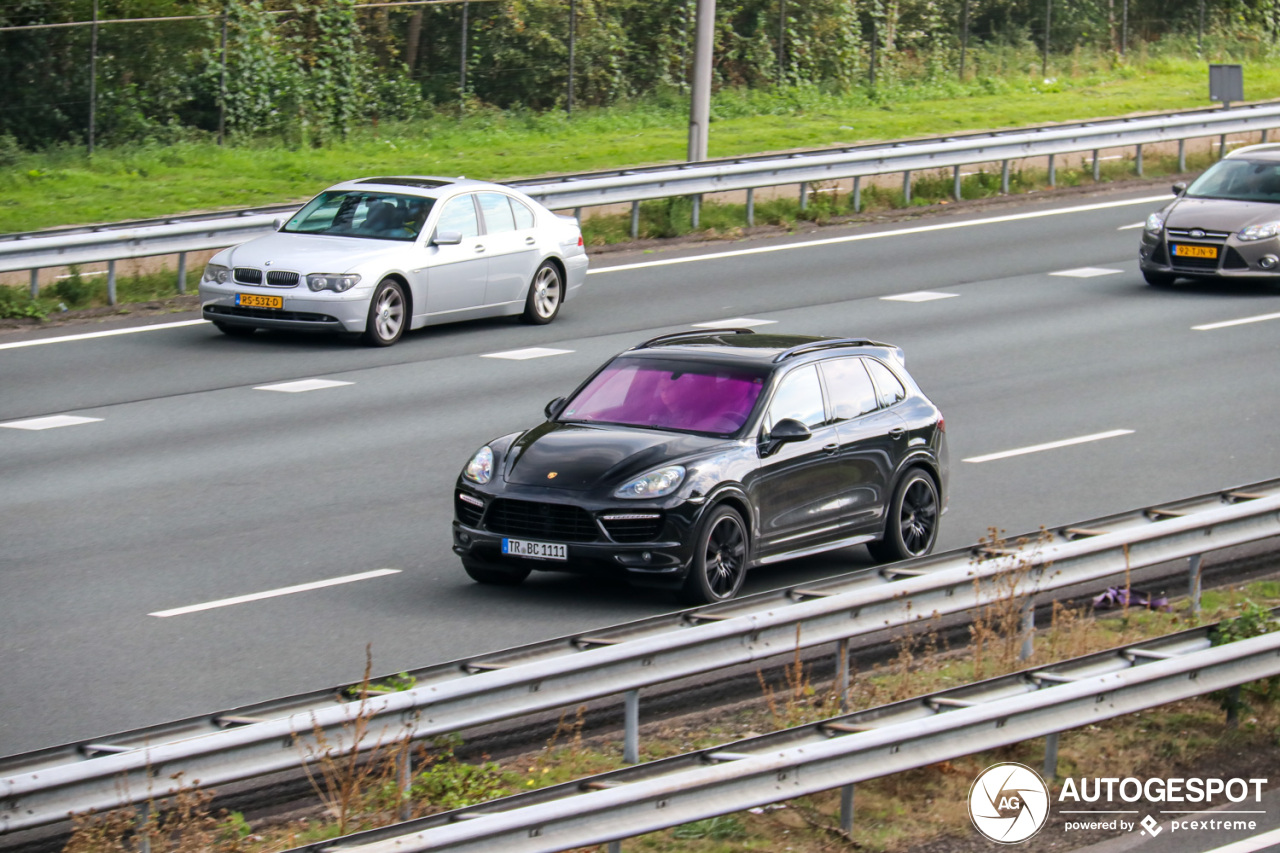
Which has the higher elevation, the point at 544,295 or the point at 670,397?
the point at 670,397

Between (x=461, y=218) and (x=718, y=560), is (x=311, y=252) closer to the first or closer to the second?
(x=461, y=218)

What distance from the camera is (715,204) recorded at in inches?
1152

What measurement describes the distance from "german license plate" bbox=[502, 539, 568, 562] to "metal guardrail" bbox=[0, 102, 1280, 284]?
11.6m

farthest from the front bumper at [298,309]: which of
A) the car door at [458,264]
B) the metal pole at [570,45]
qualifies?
the metal pole at [570,45]

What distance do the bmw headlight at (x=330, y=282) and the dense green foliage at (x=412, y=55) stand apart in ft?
43.6

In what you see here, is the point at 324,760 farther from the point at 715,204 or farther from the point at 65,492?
the point at 715,204

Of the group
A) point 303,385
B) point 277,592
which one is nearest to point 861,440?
point 277,592

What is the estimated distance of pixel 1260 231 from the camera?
79.3 feet

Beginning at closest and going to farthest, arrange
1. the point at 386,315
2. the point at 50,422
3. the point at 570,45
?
the point at 50,422 → the point at 386,315 → the point at 570,45

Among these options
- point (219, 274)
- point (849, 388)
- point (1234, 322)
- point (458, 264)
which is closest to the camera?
point (849, 388)

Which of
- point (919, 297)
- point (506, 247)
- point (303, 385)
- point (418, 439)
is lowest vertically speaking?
point (418, 439)

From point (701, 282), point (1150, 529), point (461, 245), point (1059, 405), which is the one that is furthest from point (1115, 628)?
point (701, 282)

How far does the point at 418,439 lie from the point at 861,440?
15.6 feet

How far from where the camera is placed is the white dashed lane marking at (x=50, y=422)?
1673cm
